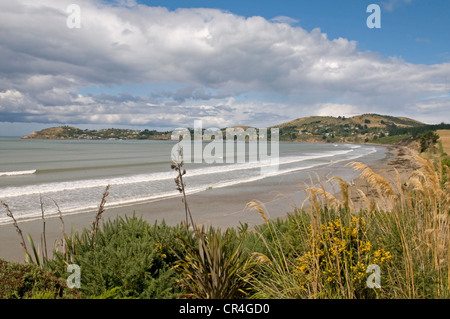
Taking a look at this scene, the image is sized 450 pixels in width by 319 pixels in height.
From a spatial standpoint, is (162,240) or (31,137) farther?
(31,137)

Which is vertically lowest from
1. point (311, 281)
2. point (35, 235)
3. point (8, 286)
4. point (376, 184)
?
point (35, 235)

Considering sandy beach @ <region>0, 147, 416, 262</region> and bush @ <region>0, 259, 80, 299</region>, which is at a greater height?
bush @ <region>0, 259, 80, 299</region>

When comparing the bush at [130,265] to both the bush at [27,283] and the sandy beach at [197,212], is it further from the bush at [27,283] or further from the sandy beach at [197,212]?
the sandy beach at [197,212]

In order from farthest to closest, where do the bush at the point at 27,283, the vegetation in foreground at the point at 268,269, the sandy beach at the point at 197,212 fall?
the sandy beach at the point at 197,212, the vegetation in foreground at the point at 268,269, the bush at the point at 27,283

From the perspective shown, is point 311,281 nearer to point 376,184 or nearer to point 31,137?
point 376,184

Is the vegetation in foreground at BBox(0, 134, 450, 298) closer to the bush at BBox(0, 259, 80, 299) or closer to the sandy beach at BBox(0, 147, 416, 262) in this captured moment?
the bush at BBox(0, 259, 80, 299)

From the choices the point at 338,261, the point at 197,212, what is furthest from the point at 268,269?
the point at 197,212

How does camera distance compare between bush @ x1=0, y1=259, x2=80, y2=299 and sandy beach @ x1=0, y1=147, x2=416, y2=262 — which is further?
sandy beach @ x1=0, y1=147, x2=416, y2=262

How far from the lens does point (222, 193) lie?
17969 millimetres

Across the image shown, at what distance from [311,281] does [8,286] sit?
2.93 meters

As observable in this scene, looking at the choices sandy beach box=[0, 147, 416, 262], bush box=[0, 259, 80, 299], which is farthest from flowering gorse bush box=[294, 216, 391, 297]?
sandy beach box=[0, 147, 416, 262]

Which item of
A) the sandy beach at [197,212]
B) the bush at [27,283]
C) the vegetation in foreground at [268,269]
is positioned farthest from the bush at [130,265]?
the sandy beach at [197,212]
